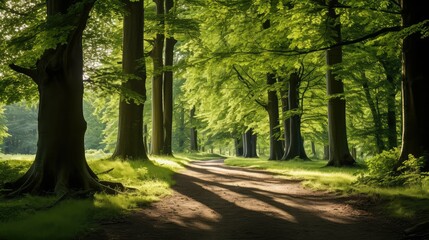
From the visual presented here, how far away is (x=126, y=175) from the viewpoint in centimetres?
1204

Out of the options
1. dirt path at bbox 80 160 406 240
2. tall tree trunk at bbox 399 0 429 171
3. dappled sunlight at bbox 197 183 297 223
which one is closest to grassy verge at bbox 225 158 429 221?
dirt path at bbox 80 160 406 240

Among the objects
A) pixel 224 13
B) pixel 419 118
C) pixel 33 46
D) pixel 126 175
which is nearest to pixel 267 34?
pixel 224 13

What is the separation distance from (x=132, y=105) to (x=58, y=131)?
6980mm

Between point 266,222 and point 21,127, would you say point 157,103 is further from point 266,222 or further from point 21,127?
point 21,127

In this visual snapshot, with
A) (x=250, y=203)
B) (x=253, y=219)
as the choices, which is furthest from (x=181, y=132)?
(x=253, y=219)

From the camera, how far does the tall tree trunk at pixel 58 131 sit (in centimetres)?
890

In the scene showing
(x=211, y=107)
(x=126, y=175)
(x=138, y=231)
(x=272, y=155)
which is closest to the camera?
(x=138, y=231)

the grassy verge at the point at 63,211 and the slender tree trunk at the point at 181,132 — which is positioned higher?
the slender tree trunk at the point at 181,132

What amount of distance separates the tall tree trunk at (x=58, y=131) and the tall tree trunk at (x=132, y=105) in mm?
5857

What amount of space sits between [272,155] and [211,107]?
7447mm

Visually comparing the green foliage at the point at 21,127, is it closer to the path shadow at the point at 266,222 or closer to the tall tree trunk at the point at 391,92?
the tall tree trunk at the point at 391,92

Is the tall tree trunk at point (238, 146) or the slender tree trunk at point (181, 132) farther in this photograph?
the slender tree trunk at point (181, 132)

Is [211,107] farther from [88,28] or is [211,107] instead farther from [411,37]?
[411,37]

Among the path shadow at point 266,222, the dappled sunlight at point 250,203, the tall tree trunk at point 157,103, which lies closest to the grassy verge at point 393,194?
the path shadow at point 266,222
